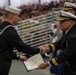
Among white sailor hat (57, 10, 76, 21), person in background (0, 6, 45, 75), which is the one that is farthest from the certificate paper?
white sailor hat (57, 10, 76, 21)

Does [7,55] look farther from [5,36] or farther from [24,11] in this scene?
[24,11]

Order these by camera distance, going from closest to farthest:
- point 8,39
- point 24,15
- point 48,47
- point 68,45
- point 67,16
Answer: point 68,45, point 67,16, point 8,39, point 48,47, point 24,15

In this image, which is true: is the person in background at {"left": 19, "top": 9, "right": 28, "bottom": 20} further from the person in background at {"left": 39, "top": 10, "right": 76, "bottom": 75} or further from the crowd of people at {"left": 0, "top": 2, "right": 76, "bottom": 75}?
the person in background at {"left": 39, "top": 10, "right": 76, "bottom": 75}

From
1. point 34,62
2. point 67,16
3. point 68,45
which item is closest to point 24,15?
point 34,62

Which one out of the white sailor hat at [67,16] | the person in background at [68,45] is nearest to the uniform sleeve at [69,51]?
the person in background at [68,45]

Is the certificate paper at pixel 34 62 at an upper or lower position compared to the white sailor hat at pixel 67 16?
lower

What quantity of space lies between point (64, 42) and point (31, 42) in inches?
198

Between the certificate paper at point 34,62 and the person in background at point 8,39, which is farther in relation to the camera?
the certificate paper at point 34,62

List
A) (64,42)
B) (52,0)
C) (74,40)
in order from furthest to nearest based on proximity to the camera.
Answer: (52,0) → (64,42) → (74,40)

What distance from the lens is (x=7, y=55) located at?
422 centimetres

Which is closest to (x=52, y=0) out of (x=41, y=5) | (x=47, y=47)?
(x=41, y=5)

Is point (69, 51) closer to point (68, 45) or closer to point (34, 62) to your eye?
point (68, 45)

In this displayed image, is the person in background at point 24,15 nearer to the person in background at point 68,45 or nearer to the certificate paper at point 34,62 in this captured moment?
the certificate paper at point 34,62

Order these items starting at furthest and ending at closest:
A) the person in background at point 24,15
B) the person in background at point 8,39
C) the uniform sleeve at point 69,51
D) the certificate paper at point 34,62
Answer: the person in background at point 24,15
the certificate paper at point 34,62
the person in background at point 8,39
the uniform sleeve at point 69,51
